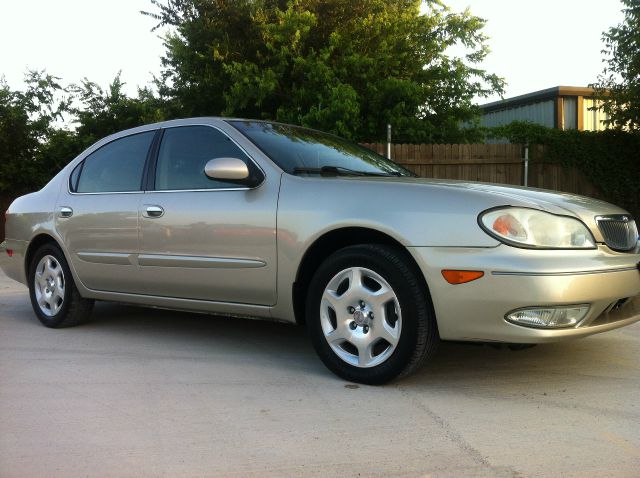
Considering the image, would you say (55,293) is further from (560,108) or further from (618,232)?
(560,108)

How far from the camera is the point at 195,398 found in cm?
368

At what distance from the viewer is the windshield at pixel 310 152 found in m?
4.43

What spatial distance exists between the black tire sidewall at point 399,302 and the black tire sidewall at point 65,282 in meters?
2.42

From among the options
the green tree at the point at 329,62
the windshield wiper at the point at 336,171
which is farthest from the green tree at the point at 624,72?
the windshield wiper at the point at 336,171

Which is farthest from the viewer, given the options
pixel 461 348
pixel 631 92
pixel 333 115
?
pixel 333 115

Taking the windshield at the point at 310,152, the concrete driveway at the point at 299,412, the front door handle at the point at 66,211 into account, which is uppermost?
the windshield at the point at 310,152

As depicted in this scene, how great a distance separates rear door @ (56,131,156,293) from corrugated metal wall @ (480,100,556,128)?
1451 centimetres

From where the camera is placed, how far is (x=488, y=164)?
483 inches

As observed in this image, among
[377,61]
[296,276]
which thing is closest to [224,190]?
[296,276]

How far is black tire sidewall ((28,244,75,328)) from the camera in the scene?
557 cm

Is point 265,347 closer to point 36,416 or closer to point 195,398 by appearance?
point 195,398

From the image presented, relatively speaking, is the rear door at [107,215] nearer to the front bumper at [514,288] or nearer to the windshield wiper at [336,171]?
the windshield wiper at [336,171]

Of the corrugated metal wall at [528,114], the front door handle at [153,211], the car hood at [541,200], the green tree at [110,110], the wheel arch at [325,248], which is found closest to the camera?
the car hood at [541,200]

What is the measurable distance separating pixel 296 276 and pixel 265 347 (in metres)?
1.00
